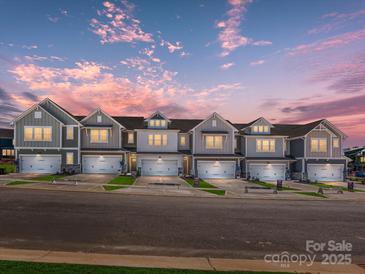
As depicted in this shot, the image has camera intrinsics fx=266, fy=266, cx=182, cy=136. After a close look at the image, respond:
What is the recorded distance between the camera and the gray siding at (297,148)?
38.7 metres

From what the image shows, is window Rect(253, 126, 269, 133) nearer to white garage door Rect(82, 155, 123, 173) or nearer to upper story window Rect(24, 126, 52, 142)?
white garage door Rect(82, 155, 123, 173)

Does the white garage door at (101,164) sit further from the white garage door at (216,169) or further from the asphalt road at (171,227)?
the asphalt road at (171,227)

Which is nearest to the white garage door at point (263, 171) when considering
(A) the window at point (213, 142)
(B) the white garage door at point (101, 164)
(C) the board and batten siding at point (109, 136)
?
(A) the window at point (213, 142)

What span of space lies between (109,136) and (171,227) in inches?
1119

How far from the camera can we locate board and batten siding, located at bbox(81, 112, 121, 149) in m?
37.4

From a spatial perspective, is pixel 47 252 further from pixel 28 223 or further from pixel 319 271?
pixel 319 271

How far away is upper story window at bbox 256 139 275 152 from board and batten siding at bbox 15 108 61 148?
1098 inches

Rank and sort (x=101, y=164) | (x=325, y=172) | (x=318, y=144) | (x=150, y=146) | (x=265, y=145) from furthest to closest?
1. (x=265, y=145)
2. (x=325, y=172)
3. (x=318, y=144)
4. (x=150, y=146)
5. (x=101, y=164)

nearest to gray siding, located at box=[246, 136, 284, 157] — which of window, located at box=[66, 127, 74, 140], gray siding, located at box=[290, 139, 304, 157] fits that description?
gray siding, located at box=[290, 139, 304, 157]

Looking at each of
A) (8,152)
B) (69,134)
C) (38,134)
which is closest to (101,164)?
(69,134)

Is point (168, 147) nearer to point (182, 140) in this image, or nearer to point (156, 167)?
point (182, 140)

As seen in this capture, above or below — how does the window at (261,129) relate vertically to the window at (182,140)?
above

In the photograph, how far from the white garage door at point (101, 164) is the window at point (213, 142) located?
1240 cm

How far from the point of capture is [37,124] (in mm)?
35312
